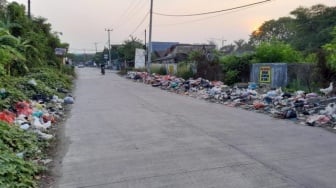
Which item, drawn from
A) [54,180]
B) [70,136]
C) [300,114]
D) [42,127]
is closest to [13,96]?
[42,127]

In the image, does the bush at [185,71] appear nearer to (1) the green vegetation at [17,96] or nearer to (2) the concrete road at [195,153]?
(1) the green vegetation at [17,96]

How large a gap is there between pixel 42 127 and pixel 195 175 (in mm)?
5175

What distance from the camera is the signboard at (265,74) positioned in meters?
21.2

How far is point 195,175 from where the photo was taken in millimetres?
6047

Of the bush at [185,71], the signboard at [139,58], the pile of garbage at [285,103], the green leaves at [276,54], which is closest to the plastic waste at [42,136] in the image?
the pile of garbage at [285,103]

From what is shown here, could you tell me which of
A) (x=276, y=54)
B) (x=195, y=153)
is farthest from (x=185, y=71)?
(x=195, y=153)

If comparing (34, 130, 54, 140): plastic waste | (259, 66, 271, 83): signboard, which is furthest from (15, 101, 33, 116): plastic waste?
(259, 66, 271, 83): signboard

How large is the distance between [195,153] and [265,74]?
49.5 ft

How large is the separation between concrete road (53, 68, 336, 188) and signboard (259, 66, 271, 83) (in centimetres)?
911

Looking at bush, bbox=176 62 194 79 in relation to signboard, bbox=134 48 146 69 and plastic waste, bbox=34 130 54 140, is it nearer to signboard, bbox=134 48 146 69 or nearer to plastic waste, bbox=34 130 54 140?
plastic waste, bbox=34 130 54 140

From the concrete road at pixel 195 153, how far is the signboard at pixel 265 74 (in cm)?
911

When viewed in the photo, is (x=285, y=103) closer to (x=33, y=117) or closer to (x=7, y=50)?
(x=33, y=117)

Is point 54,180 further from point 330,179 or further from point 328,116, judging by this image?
point 328,116

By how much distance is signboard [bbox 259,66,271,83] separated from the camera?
21.2 metres
